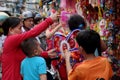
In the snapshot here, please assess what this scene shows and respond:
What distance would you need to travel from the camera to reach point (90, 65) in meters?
3.05

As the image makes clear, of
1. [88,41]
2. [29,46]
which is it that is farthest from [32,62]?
[88,41]

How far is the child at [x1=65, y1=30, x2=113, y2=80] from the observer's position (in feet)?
9.97

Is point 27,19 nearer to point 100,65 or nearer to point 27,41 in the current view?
point 27,41

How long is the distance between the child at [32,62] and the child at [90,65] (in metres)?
0.85

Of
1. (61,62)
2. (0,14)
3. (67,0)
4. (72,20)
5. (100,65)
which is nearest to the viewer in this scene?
(100,65)

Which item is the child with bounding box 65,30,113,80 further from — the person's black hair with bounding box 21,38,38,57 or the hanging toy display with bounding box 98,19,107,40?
the hanging toy display with bounding box 98,19,107,40

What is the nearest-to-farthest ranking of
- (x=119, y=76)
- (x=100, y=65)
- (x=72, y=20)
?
(x=100, y=65), (x=72, y=20), (x=119, y=76)

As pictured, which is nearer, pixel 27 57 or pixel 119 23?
pixel 27 57

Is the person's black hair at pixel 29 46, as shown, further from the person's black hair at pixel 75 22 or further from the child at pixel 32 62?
the person's black hair at pixel 75 22

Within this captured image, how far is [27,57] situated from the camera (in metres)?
4.05

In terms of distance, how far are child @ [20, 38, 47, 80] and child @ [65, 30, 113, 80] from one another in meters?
0.85

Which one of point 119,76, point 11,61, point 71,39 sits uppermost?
point 71,39

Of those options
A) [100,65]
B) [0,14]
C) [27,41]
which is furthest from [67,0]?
[100,65]

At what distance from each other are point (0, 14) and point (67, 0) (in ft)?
4.70
